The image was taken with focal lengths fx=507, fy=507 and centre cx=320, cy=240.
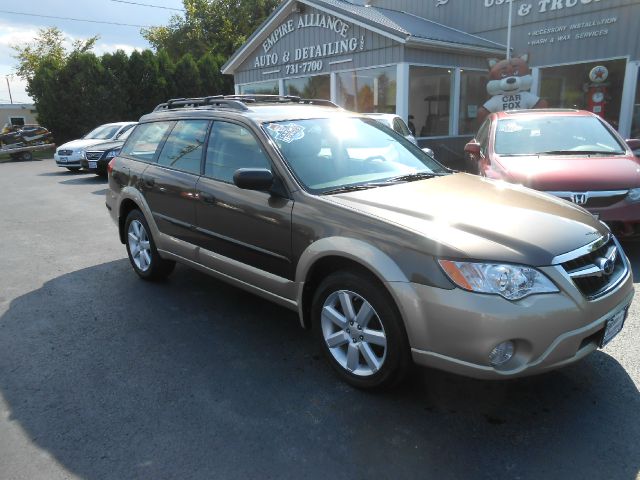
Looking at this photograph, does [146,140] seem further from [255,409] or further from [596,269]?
[596,269]

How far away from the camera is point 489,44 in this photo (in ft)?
50.1

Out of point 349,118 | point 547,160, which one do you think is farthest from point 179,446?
point 547,160

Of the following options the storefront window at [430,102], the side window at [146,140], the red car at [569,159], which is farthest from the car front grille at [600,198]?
the storefront window at [430,102]

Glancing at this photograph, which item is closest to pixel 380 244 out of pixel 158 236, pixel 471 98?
pixel 158 236

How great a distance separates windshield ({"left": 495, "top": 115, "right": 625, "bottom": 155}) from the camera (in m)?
6.14

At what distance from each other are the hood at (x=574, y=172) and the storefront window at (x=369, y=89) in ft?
28.4

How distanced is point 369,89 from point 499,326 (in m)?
13.5

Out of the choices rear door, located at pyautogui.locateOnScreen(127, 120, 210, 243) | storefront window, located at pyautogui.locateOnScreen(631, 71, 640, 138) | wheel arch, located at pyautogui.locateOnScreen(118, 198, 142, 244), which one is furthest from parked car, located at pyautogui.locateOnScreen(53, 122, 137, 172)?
storefront window, located at pyautogui.locateOnScreen(631, 71, 640, 138)

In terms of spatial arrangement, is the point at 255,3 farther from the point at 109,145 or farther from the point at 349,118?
the point at 349,118

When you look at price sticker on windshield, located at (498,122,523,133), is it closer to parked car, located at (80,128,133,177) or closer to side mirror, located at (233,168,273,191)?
side mirror, located at (233,168,273,191)

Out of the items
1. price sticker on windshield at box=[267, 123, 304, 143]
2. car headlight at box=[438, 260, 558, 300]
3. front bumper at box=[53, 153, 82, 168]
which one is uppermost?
price sticker on windshield at box=[267, 123, 304, 143]

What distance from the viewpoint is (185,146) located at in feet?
14.6

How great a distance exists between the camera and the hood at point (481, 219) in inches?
101

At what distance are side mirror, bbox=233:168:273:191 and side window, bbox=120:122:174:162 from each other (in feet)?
5.99
